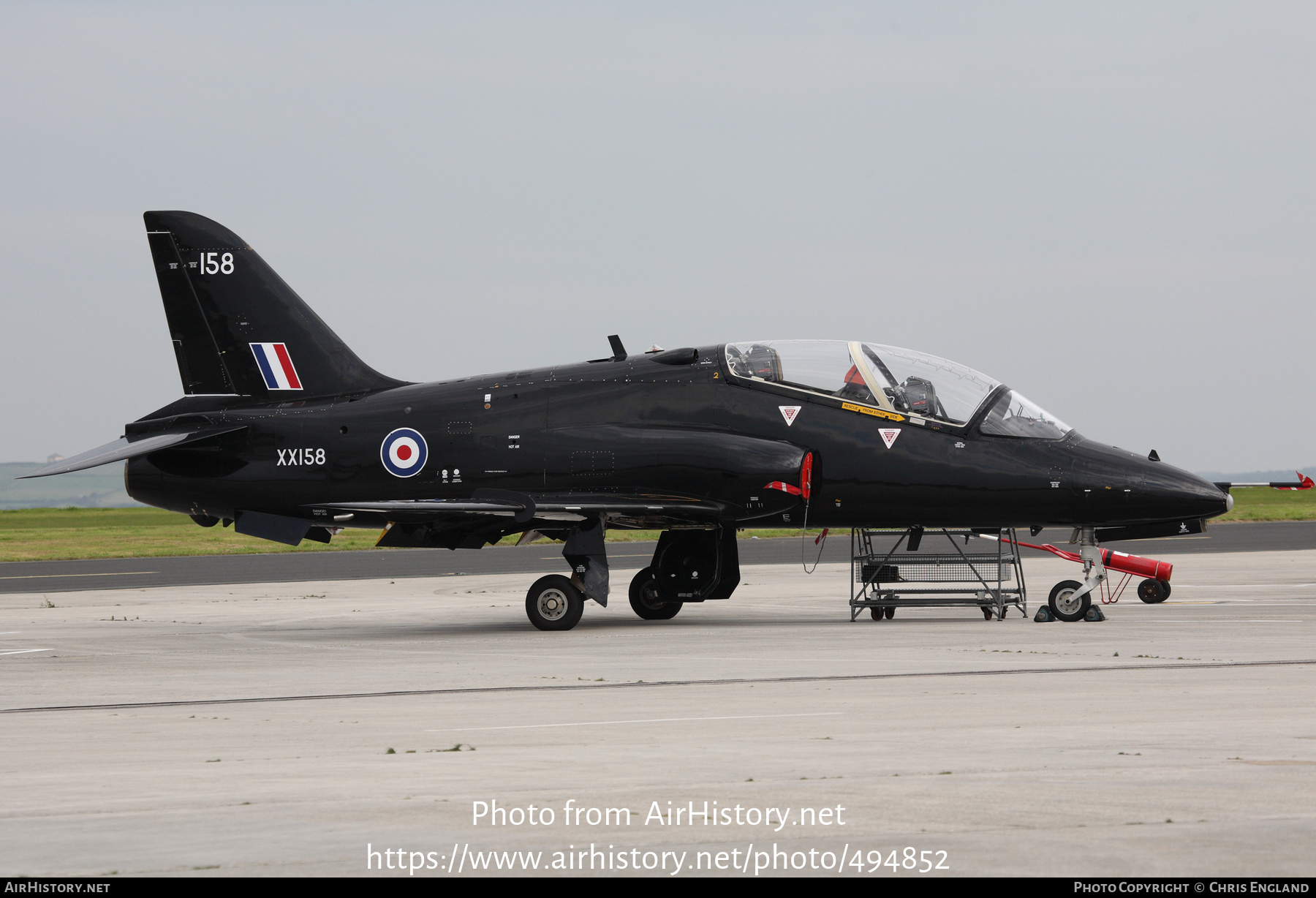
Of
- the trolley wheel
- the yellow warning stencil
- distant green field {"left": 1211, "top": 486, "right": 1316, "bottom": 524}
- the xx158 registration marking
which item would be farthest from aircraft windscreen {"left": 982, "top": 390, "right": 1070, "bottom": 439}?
distant green field {"left": 1211, "top": 486, "right": 1316, "bottom": 524}

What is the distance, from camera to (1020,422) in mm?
19391

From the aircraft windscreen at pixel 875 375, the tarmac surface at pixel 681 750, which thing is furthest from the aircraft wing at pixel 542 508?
the aircraft windscreen at pixel 875 375

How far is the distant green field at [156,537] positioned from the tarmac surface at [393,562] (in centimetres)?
145

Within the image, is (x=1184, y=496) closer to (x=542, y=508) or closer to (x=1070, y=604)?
(x=1070, y=604)

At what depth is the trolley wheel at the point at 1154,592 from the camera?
23172 mm

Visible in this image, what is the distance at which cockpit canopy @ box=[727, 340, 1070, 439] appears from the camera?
19359mm

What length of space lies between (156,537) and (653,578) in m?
43.8

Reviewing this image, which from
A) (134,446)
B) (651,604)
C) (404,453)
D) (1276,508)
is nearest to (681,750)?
(404,453)

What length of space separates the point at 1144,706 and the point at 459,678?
20.8 ft

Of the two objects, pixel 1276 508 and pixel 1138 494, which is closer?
pixel 1138 494

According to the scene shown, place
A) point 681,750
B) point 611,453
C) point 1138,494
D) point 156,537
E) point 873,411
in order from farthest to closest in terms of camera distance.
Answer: point 156,537
point 611,453
point 873,411
point 1138,494
point 681,750

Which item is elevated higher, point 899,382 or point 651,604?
point 899,382

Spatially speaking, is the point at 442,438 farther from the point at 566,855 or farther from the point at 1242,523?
the point at 1242,523

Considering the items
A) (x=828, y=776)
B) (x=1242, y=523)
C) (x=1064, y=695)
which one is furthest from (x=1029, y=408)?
(x=1242, y=523)
